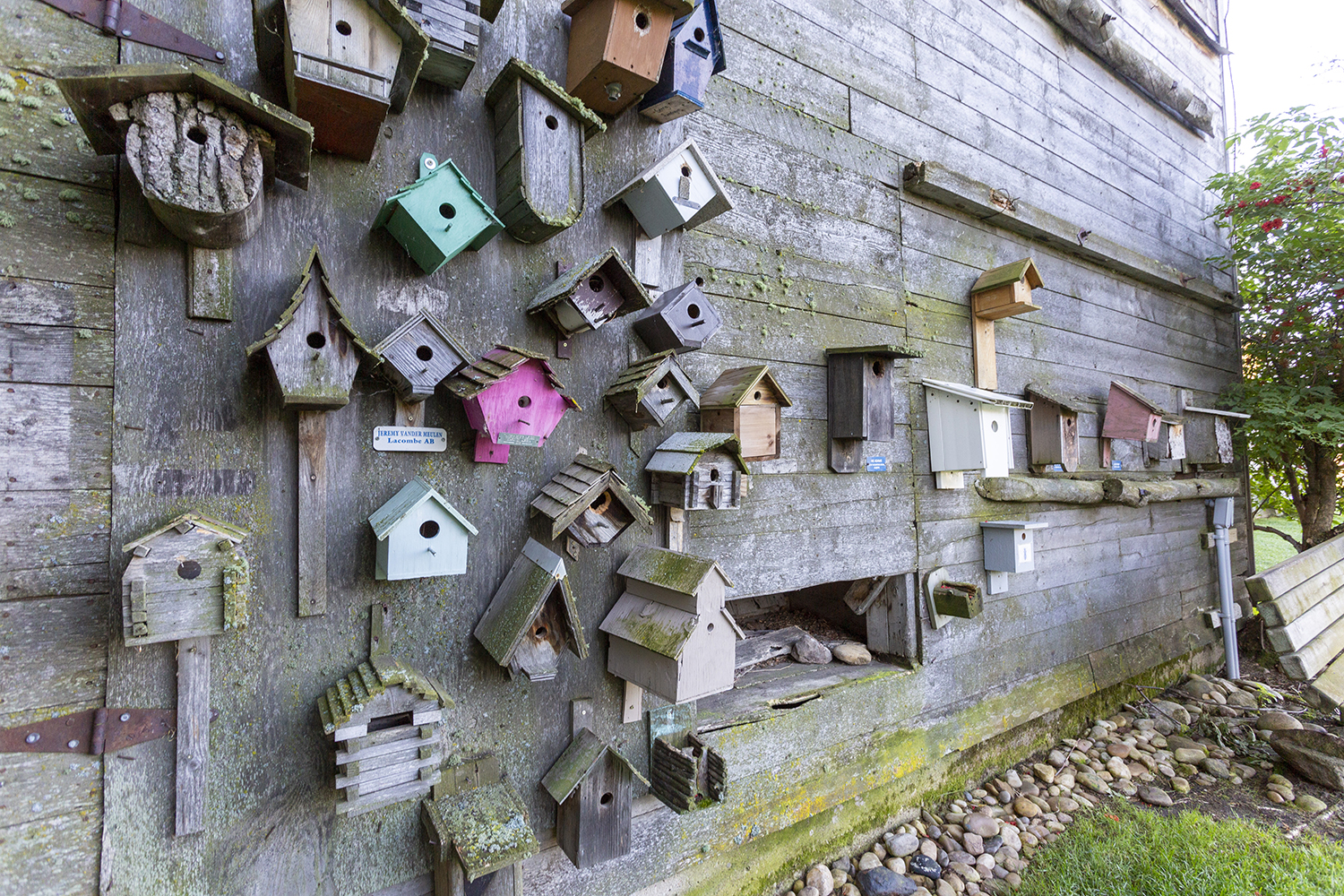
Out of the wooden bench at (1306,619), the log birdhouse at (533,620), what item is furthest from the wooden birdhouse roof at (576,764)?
the wooden bench at (1306,619)

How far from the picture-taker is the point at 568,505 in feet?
5.08

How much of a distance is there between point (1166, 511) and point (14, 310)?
6.25 meters

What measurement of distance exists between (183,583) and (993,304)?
11.3 ft

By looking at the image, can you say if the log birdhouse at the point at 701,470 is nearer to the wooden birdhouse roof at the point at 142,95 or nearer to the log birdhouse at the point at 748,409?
the log birdhouse at the point at 748,409

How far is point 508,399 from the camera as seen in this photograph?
1.51 metres

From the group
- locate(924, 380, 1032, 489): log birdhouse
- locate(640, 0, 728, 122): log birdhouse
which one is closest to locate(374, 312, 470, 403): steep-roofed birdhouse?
locate(640, 0, 728, 122): log birdhouse

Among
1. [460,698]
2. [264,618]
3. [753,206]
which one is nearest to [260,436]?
[264,618]

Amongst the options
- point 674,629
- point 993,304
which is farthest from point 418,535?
A: point 993,304

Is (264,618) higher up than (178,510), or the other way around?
(178,510)

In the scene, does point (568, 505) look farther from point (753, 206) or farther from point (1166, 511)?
point (1166, 511)

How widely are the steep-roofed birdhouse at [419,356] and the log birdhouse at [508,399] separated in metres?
0.04

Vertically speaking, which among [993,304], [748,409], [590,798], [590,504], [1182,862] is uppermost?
[993,304]

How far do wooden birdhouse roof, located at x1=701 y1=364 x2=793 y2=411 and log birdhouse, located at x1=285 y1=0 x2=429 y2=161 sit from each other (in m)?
1.21

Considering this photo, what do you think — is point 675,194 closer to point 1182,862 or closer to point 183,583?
point 183,583
